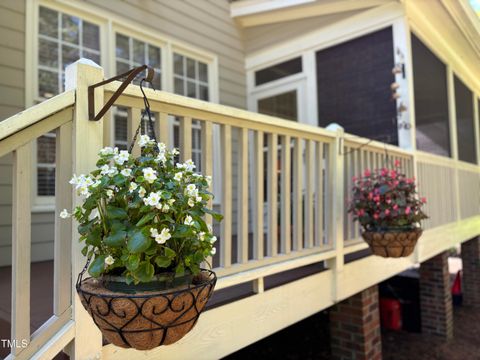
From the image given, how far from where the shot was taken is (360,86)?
4.56 meters

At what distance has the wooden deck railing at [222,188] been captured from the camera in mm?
1289

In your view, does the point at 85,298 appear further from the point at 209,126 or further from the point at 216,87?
the point at 216,87

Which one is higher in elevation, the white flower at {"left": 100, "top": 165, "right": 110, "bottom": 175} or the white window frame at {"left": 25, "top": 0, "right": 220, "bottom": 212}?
the white window frame at {"left": 25, "top": 0, "right": 220, "bottom": 212}

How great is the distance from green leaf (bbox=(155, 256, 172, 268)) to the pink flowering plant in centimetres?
204

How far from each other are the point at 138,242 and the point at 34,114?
0.58 metres

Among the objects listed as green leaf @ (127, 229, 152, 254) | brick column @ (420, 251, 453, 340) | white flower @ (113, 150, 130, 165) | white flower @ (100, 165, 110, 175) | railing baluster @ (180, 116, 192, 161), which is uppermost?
railing baluster @ (180, 116, 192, 161)

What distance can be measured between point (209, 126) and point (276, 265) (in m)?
0.90

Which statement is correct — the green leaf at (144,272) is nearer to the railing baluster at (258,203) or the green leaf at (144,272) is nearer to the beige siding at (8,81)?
the railing baluster at (258,203)

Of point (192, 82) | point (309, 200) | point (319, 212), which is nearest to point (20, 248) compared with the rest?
point (309, 200)

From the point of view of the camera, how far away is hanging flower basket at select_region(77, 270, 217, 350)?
3.72ft

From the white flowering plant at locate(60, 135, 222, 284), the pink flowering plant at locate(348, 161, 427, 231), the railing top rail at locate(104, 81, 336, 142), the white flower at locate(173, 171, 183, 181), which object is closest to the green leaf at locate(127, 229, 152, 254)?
the white flowering plant at locate(60, 135, 222, 284)

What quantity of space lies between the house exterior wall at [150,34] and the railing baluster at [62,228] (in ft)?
7.13

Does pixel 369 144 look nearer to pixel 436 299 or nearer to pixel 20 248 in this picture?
pixel 20 248

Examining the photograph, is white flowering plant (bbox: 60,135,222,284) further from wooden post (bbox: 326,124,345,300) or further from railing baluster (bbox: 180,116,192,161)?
wooden post (bbox: 326,124,345,300)
